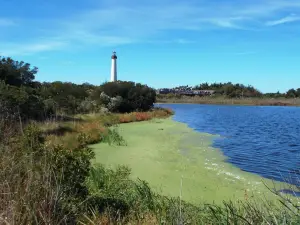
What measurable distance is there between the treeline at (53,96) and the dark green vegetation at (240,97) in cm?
7440

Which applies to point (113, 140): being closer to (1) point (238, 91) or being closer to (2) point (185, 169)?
(2) point (185, 169)

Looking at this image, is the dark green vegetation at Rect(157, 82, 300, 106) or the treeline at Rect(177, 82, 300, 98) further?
the treeline at Rect(177, 82, 300, 98)

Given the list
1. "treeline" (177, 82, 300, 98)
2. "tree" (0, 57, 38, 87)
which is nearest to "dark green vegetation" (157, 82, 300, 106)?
"treeline" (177, 82, 300, 98)

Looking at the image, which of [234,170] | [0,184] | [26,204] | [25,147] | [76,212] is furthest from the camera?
[234,170]

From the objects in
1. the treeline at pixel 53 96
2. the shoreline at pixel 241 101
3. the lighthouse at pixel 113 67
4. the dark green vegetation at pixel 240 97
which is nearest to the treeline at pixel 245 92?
the dark green vegetation at pixel 240 97

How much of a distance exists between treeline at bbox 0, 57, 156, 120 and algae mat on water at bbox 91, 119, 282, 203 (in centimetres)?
419

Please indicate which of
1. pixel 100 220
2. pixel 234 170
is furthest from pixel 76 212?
pixel 234 170

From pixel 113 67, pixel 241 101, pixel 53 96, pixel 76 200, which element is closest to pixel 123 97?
pixel 53 96

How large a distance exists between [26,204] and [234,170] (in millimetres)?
10880

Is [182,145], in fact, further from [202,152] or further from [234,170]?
[234,170]

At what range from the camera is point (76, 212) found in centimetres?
496

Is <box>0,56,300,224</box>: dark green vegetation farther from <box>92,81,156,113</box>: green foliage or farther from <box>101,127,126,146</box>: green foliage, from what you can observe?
<box>92,81,156,113</box>: green foliage

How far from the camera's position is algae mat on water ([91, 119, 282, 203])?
33.1ft

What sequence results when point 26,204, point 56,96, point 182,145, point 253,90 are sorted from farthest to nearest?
1. point 253,90
2. point 56,96
3. point 182,145
4. point 26,204
